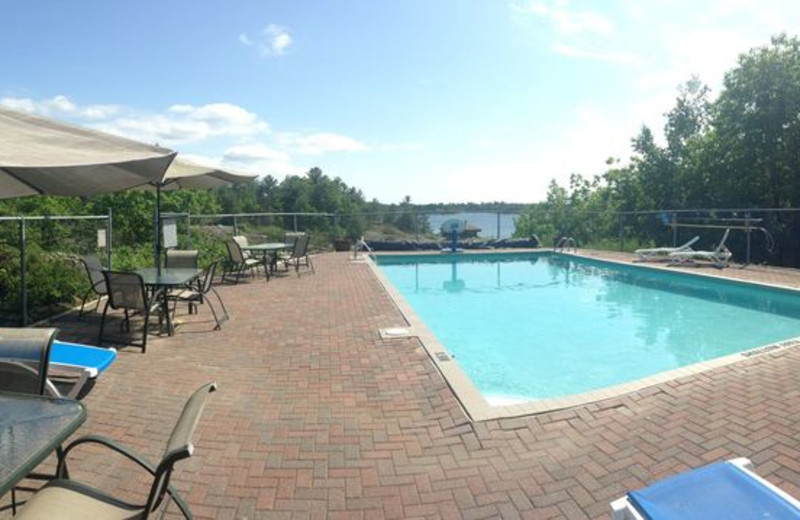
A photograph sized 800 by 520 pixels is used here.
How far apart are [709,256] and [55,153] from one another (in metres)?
13.2

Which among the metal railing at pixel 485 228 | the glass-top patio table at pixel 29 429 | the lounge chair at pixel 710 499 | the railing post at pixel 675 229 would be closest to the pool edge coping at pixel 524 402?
the lounge chair at pixel 710 499

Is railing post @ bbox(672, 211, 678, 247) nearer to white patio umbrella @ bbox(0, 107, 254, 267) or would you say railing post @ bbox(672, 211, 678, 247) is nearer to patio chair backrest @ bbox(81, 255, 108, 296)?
white patio umbrella @ bbox(0, 107, 254, 267)

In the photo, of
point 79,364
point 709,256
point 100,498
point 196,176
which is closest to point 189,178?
point 196,176

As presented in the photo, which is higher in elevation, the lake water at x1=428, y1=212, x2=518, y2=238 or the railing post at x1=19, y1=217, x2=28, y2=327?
the lake water at x1=428, y1=212, x2=518, y2=238

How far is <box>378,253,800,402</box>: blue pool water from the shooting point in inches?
234

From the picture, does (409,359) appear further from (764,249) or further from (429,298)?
(764,249)

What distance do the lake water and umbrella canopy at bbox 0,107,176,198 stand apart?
14.4 m

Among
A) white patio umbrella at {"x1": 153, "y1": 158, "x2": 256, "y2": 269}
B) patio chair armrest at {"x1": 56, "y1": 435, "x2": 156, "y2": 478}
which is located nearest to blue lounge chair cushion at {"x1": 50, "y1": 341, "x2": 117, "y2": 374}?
patio chair armrest at {"x1": 56, "y1": 435, "x2": 156, "y2": 478}

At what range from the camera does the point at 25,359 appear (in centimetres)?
258

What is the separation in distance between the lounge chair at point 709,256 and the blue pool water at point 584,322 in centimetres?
88

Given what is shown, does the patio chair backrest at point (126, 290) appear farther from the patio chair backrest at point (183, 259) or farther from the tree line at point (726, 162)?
the tree line at point (726, 162)

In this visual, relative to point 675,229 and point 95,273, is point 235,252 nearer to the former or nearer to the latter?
point 95,273

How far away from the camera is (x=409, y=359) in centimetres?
474

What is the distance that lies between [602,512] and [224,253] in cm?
1019
